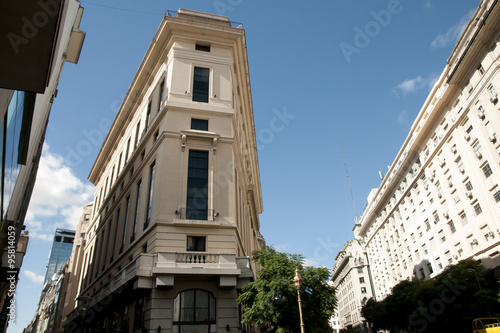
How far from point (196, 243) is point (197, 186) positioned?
4.28 metres

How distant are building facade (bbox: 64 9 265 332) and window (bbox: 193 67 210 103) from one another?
0.09 meters

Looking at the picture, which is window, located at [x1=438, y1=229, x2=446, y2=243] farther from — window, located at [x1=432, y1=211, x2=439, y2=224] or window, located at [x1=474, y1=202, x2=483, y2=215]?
window, located at [x1=474, y1=202, x2=483, y2=215]

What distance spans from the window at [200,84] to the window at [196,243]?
12.0m

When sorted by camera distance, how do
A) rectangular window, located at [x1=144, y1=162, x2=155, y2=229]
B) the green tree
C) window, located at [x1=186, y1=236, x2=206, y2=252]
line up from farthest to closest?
1. rectangular window, located at [x1=144, y1=162, x2=155, y2=229]
2. window, located at [x1=186, y1=236, x2=206, y2=252]
3. the green tree

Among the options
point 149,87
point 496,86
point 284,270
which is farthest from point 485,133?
point 149,87

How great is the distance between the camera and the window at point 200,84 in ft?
92.8

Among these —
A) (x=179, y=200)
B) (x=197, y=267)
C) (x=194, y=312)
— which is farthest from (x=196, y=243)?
(x=194, y=312)

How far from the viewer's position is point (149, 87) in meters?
34.9

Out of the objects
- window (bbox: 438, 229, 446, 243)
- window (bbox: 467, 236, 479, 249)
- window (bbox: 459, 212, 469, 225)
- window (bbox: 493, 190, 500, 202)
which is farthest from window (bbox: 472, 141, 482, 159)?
window (bbox: 438, 229, 446, 243)

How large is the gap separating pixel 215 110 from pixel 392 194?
45.3m

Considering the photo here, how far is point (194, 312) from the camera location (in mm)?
19234

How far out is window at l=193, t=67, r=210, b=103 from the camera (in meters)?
28.3

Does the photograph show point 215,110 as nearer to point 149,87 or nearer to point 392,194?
point 149,87

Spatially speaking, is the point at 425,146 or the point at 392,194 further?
the point at 392,194
